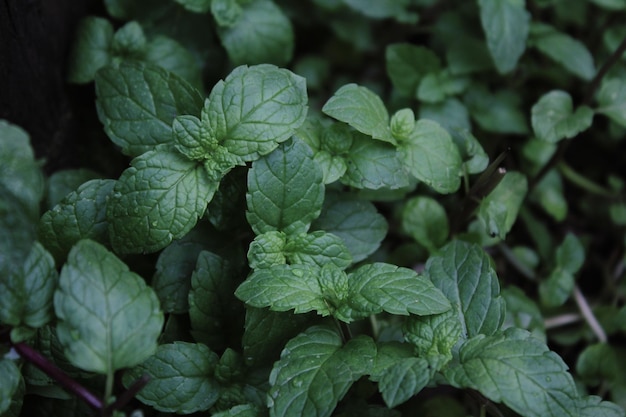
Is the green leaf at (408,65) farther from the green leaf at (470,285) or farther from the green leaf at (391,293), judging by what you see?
the green leaf at (391,293)

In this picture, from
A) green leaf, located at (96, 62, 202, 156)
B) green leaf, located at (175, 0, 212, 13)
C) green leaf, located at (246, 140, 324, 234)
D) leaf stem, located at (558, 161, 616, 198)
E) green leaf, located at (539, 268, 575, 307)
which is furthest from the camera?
leaf stem, located at (558, 161, 616, 198)

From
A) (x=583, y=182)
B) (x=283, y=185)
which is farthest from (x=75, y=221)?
(x=583, y=182)

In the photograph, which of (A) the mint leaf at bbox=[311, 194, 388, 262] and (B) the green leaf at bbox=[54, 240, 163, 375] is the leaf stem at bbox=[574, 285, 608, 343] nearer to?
(A) the mint leaf at bbox=[311, 194, 388, 262]

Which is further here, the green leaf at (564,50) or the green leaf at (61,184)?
the green leaf at (564,50)

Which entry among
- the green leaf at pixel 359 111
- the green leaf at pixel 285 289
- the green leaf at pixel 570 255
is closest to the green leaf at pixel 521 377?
the green leaf at pixel 285 289

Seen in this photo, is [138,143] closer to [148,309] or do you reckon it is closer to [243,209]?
[243,209]

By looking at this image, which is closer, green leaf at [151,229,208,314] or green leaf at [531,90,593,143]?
green leaf at [151,229,208,314]

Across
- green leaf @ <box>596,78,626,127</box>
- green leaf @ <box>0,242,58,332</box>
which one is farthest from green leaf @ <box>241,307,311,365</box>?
green leaf @ <box>596,78,626,127</box>
